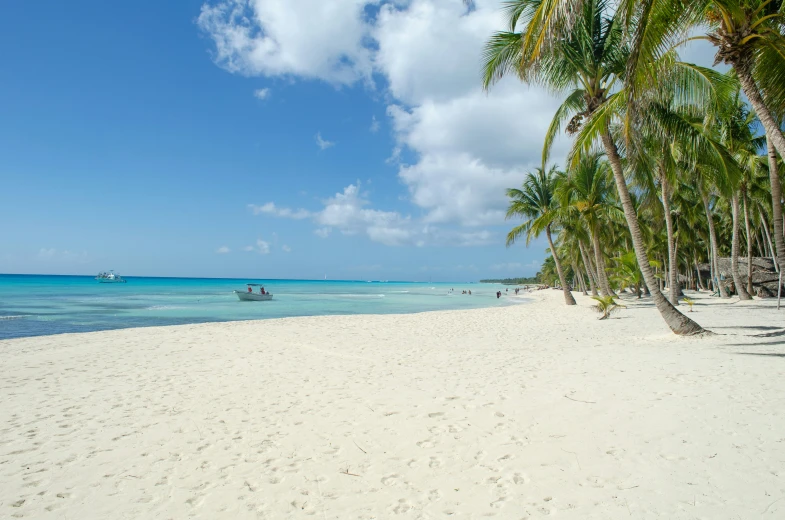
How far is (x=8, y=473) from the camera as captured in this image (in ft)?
11.8

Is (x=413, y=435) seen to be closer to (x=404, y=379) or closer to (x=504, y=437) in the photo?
(x=504, y=437)

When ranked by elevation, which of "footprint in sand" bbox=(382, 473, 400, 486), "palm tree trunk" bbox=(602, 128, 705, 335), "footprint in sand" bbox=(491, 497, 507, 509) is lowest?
"footprint in sand" bbox=(382, 473, 400, 486)

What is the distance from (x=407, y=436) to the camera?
423 cm

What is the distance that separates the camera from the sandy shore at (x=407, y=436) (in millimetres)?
2994

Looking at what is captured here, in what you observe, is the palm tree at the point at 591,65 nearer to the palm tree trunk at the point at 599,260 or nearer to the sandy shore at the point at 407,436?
the sandy shore at the point at 407,436

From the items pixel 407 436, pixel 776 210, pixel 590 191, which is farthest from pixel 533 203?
pixel 407 436

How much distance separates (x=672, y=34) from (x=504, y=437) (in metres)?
7.30

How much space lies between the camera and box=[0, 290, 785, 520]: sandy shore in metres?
2.99

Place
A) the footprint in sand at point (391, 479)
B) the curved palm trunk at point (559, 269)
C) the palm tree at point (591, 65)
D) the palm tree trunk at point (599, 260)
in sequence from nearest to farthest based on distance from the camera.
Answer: the footprint in sand at point (391, 479)
the palm tree at point (591, 65)
the palm tree trunk at point (599, 260)
the curved palm trunk at point (559, 269)

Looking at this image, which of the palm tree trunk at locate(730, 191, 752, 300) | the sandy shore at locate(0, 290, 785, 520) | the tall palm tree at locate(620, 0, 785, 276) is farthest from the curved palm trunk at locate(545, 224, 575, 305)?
the tall palm tree at locate(620, 0, 785, 276)

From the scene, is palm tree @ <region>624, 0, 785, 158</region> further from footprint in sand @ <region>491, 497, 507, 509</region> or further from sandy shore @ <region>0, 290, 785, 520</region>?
footprint in sand @ <region>491, 497, 507, 509</region>

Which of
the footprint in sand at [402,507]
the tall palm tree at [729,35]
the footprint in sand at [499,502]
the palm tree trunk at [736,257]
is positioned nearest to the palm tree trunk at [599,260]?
the palm tree trunk at [736,257]

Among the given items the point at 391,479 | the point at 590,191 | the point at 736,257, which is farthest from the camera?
the point at 590,191

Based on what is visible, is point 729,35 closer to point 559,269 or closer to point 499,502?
point 499,502
